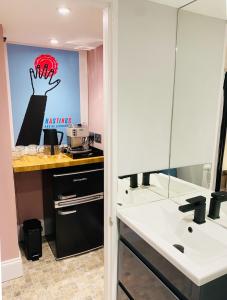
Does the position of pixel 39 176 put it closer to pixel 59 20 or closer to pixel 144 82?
pixel 59 20

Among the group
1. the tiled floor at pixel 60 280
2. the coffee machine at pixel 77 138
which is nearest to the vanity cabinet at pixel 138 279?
the tiled floor at pixel 60 280

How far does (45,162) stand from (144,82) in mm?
1352

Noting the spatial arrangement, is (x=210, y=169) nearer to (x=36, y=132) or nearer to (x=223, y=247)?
(x=223, y=247)

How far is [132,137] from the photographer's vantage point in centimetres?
149

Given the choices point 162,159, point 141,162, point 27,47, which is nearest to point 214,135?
point 162,159

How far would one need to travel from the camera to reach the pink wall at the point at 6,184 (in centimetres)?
194

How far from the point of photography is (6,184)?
208cm

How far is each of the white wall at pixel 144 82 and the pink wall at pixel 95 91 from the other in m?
1.22

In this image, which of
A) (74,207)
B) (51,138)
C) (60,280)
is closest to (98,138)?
(51,138)

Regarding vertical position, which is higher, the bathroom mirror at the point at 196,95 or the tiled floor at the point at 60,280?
the bathroom mirror at the point at 196,95

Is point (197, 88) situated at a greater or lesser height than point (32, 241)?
greater

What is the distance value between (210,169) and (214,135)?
0.23 m

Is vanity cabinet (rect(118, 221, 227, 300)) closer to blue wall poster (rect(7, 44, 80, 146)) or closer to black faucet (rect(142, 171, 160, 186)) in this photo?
black faucet (rect(142, 171, 160, 186))

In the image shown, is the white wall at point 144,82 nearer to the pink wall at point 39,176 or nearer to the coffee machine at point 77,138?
the coffee machine at point 77,138
